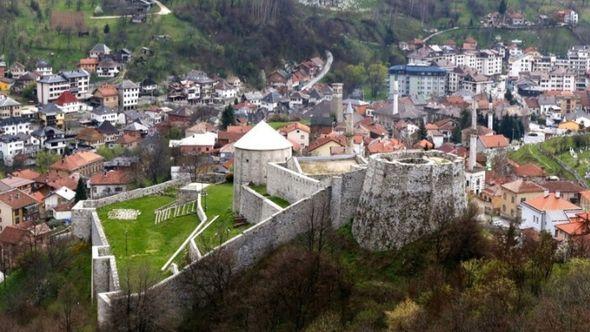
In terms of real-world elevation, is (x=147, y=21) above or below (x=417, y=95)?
above

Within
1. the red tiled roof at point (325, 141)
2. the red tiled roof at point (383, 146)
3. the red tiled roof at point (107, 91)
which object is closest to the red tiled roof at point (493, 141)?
the red tiled roof at point (383, 146)

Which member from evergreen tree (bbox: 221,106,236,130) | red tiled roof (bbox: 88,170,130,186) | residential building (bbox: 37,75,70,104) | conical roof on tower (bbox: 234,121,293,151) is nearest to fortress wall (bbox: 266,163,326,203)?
conical roof on tower (bbox: 234,121,293,151)

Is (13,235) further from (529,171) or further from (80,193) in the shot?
(529,171)

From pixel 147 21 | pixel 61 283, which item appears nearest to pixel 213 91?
pixel 147 21

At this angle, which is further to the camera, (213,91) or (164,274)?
(213,91)

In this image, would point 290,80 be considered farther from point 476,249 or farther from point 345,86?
point 476,249
